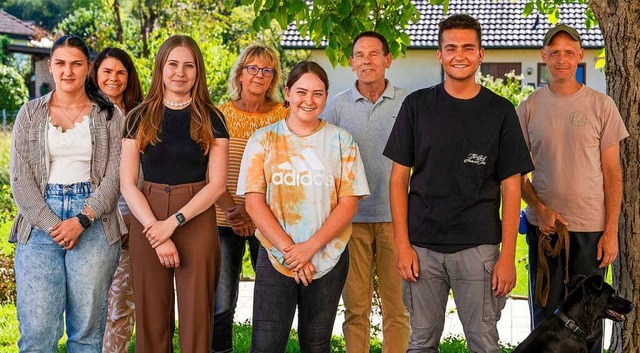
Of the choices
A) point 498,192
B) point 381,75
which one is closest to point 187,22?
point 381,75

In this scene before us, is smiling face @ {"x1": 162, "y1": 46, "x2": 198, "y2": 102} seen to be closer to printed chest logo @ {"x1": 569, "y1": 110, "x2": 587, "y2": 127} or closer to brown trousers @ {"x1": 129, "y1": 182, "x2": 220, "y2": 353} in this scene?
brown trousers @ {"x1": 129, "y1": 182, "x2": 220, "y2": 353}

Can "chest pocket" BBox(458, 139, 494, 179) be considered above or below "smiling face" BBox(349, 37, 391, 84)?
below

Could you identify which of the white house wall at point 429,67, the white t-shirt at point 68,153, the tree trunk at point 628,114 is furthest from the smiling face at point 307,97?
the white house wall at point 429,67

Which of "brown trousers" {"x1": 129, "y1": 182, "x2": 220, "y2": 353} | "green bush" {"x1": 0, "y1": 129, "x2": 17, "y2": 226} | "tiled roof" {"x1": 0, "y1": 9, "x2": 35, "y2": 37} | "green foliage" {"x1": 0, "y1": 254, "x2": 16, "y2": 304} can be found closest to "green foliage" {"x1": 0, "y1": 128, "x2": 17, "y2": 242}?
"green bush" {"x1": 0, "y1": 129, "x2": 17, "y2": 226}

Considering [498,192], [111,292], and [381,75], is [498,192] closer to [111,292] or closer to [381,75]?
[381,75]

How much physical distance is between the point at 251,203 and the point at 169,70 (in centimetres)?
83

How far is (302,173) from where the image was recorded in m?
4.68

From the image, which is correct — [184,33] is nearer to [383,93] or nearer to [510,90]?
[510,90]

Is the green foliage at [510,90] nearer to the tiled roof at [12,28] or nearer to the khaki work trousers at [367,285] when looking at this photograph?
the khaki work trousers at [367,285]

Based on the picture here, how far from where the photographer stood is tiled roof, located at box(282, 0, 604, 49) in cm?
2998

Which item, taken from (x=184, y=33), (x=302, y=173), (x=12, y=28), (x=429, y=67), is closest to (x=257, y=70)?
(x=302, y=173)

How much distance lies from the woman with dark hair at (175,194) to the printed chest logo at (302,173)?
1.17ft

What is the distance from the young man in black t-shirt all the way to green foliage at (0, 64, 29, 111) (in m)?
30.4

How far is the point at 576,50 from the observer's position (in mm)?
5234
